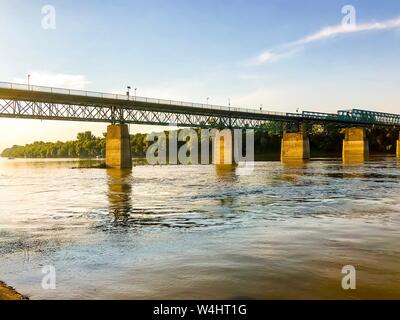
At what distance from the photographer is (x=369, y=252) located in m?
13.5

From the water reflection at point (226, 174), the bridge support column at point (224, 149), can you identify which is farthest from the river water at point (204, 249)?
→ the bridge support column at point (224, 149)

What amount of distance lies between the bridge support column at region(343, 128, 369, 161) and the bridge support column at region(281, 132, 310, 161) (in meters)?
14.9

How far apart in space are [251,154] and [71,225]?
6483 inches

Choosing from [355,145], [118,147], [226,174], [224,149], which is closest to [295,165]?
[224,149]

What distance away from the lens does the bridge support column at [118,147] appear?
285 feet

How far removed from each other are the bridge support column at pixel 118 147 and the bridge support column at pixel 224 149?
27.1 m

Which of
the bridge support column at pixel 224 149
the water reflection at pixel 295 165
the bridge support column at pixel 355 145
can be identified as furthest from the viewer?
the bridge support column at pixel 355 145

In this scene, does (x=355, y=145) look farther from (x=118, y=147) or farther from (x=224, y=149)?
(x=118, y=147)

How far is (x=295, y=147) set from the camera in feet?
426

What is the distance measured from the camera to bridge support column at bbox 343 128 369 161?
134250 millimetres

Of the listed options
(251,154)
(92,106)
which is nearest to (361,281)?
(92,106)

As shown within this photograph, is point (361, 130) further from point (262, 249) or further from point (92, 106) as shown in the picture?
point (262, 249)

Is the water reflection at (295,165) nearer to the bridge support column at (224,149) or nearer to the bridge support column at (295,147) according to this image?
the bridge support column at (295,147)

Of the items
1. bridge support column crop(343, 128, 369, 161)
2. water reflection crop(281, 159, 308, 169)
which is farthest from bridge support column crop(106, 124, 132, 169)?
bridge support column crop(343, 128, 369, 161)
